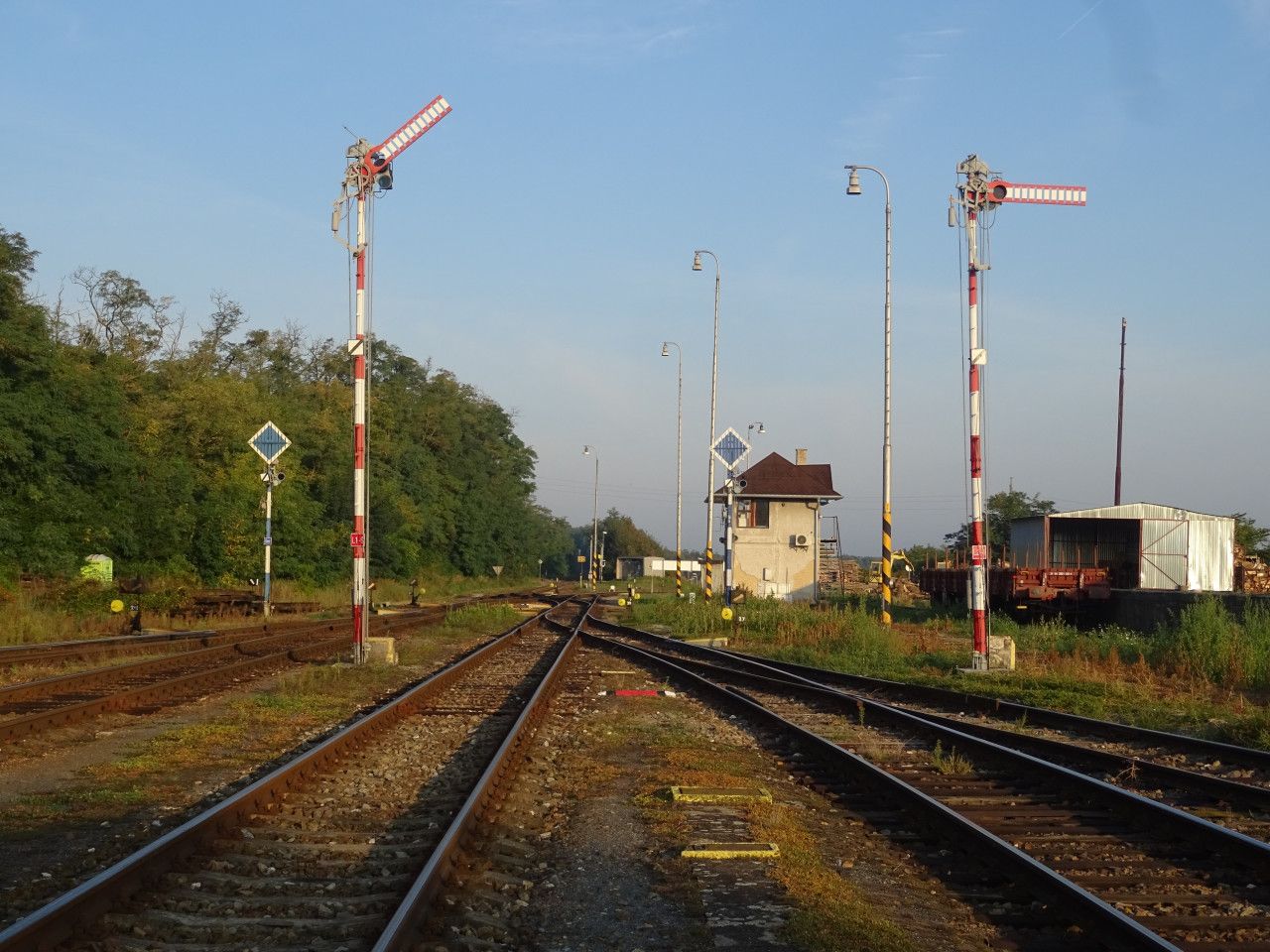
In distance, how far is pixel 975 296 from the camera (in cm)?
1973

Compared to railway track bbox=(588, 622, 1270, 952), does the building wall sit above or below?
above

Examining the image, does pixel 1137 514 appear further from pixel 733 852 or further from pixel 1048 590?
pixel 733 852

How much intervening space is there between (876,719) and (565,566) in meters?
144

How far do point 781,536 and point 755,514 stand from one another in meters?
1.55

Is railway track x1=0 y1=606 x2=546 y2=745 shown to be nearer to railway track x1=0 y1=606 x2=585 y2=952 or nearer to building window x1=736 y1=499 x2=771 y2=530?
railway track x1=0 y1=606 x2=585 y2=952

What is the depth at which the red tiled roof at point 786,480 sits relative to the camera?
52969 millimetres

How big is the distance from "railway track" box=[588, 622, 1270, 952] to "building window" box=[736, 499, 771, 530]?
40.2 m

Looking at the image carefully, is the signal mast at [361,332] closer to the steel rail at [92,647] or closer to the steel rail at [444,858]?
the steel rail at [92,647]

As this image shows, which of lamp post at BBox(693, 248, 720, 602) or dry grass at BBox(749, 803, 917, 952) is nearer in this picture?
dry grass at BBox(749, 803, 917, 952)

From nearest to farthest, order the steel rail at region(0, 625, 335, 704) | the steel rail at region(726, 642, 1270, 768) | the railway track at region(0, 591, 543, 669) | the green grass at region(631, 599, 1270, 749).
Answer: the steel rail at region(726, 642, 1270, 768), the steel rail at region(0, 625, 335, 704), the green grass at region(631, 599, 1270, 749), the railway track at region(0, 591, 543, 669)

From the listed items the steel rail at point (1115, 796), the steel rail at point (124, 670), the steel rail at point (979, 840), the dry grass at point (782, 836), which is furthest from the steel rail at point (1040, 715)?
the steel rail at point (124, 670)

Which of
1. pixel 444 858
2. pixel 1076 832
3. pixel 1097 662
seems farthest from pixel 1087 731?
pixel 444 858

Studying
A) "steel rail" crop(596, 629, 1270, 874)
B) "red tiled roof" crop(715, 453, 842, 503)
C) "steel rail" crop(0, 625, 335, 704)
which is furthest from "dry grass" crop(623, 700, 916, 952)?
"red tiled roof" crop(715, 453, 842, 503)

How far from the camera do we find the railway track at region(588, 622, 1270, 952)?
5789 millimetres
